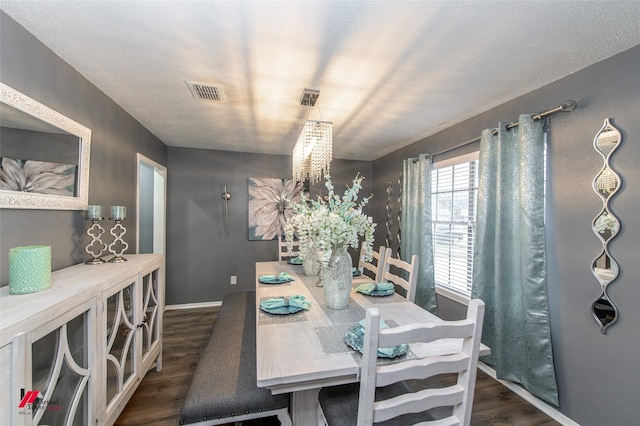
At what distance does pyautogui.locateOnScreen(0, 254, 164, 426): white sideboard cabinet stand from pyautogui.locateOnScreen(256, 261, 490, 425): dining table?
0.78 m

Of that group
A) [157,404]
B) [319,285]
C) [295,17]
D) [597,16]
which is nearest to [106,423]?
[157,404]

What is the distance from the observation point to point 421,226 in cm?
302

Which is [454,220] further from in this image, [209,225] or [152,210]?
[152,210]

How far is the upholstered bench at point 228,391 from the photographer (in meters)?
1.19

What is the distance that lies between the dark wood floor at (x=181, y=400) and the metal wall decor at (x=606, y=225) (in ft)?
2.69

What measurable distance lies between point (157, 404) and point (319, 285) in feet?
4.74

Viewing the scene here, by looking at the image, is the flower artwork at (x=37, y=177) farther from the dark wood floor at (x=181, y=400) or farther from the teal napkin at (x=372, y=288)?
the teal napkin at (x=372, y=288)

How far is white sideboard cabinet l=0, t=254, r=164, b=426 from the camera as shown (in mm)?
851

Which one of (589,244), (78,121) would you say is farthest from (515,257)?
(78,121)

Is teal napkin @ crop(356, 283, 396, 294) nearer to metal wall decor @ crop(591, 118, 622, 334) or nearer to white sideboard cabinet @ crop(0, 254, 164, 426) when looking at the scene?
metal wall decor @ crop(591, 118, 622, 334)

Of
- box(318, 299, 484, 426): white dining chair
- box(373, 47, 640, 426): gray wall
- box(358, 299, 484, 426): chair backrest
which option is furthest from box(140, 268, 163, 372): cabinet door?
box(373, 47, 640, 426): gray wall

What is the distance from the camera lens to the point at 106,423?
1443 mm

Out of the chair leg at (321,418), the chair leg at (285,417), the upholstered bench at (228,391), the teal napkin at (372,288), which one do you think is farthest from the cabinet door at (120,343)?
the teal napkin at (372,288)

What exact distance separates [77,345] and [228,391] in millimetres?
746
